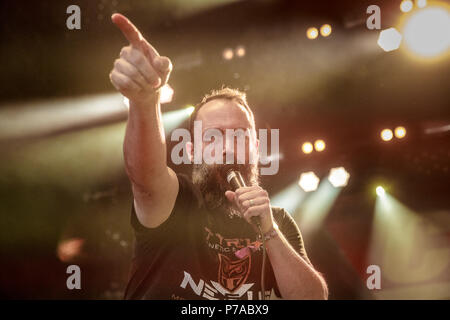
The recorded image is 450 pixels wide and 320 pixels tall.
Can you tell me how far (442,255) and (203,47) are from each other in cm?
281

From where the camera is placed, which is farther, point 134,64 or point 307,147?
point 307,147

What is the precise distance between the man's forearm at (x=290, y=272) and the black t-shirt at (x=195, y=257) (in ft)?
0.35

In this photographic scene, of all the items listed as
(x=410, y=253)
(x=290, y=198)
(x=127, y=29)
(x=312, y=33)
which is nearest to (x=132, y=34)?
(x=127, y=29)

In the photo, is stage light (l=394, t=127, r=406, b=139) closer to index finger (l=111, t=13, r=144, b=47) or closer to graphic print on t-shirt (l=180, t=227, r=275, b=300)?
graphic print on t-shirt (l=180, t=227, r=275, b=300)

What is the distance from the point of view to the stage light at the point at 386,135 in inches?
120

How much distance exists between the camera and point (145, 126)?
110cm

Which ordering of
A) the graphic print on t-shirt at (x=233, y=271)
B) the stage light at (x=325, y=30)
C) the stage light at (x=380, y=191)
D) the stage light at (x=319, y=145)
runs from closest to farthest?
the graphic print on t-shirt at (x=233, y=271) → the stage light at (x=325, y=30) → the stage light at (x=319, y=145) → the stage light at (x=380, y=191)

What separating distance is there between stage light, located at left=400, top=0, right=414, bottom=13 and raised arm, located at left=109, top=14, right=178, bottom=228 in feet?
7.34

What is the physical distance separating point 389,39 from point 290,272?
2172 millimetres

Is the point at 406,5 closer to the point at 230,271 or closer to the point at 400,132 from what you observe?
the point at 400,132

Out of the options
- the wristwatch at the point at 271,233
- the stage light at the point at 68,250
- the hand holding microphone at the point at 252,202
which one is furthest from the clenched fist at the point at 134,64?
the stage light at the point at 68,250

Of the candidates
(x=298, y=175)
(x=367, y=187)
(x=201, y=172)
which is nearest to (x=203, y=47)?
(x=298, y=175)

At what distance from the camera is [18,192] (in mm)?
2664

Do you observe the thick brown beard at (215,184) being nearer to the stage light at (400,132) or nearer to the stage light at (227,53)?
the stage light at (227,53)
